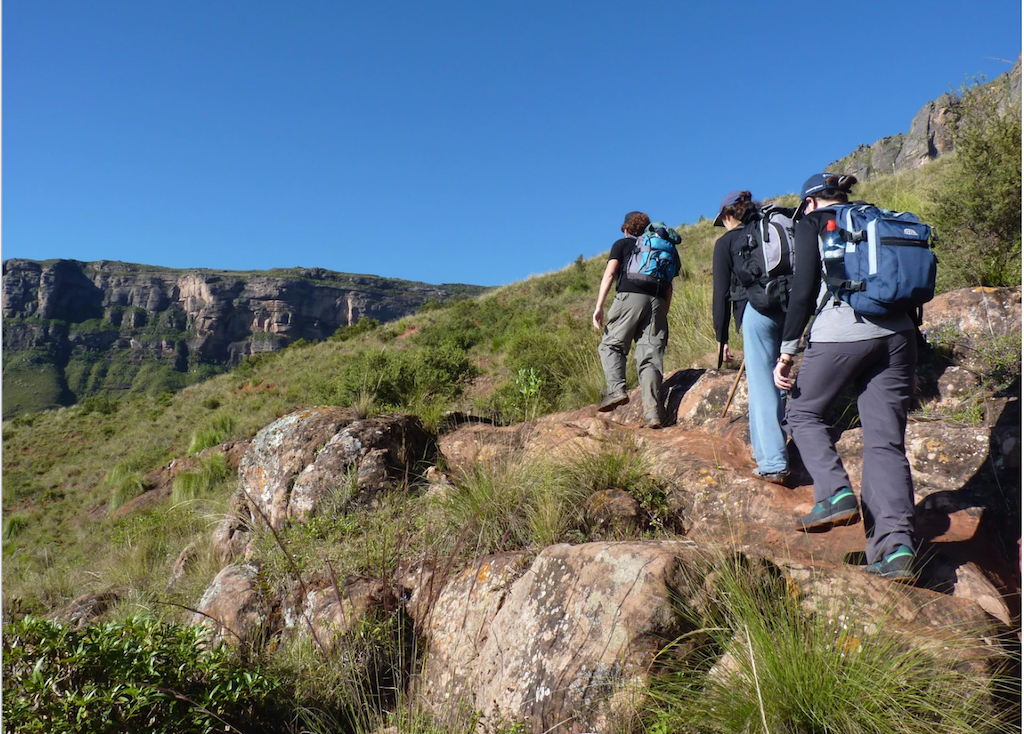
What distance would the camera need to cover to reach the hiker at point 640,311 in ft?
17.8

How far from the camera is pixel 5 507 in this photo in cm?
1514

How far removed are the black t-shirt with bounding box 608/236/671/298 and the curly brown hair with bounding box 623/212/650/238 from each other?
96 millimetres

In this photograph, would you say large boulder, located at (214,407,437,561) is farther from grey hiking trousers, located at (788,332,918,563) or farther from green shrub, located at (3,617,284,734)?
grey hiking trousers, located at (788,332,918,563)

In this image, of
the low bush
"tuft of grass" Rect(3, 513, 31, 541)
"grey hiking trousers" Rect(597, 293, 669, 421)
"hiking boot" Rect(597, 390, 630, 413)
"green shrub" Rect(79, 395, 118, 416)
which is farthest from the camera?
the low bush

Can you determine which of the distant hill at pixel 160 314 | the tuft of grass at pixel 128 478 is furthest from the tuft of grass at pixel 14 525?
the distant hill at pixel 160 314

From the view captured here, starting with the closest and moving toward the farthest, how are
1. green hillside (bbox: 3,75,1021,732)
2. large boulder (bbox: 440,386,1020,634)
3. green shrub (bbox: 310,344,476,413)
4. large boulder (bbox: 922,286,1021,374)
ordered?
1. large boulder (bbox: 440,386,1020,634)
2. green hillside (bbox: 3,75,1021,732)
3. large boulder (bbox: 922,286,1021,374)
4. green shrub (bbox: 310,344,476,413)

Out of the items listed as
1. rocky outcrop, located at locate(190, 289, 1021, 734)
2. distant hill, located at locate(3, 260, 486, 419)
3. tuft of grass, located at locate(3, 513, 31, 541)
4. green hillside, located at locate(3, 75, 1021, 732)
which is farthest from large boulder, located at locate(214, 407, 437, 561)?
distant hill, located at locate(3, 260, 486, 419)

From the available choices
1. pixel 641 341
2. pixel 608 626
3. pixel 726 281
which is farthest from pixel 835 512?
pixel 641 341

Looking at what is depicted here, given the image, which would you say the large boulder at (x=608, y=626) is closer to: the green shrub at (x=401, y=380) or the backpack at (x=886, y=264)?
the backpack at (x=886, y=264)

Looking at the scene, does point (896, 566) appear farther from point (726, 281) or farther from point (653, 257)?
point (653, 257)

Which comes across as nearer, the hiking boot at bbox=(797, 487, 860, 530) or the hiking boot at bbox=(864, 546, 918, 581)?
the hiking boot at bbox=(864, 546, 918, 581)

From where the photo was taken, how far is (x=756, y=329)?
3832 millimetres

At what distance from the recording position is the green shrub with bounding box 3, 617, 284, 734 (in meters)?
2.20

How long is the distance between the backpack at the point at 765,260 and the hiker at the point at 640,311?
1.51 m
